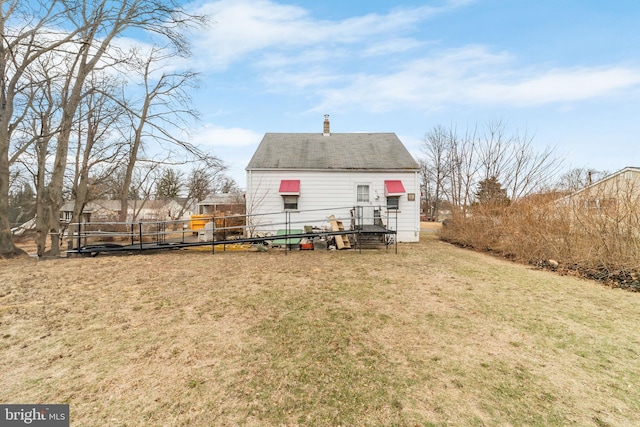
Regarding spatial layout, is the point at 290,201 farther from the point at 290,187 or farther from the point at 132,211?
the point at 132,211

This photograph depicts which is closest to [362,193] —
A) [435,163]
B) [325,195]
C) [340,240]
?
[325,195]

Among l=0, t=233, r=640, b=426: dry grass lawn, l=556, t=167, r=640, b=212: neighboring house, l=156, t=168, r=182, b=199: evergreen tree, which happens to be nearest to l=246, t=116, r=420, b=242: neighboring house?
l=556, t=167, r=640, b=212: neighboring house

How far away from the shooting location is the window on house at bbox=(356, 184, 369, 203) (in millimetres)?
12805

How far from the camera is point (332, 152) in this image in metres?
14.0

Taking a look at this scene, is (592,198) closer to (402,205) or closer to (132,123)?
(402,205)

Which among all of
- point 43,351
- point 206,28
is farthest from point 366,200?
point 43,351

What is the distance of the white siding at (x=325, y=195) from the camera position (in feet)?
Answer: 41.6

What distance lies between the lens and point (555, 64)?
11.5m

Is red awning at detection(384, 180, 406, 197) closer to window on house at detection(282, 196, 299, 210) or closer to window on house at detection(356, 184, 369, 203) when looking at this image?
window on house at detection(356, 184, 369, 203)

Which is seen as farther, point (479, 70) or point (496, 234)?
point (479, 70)

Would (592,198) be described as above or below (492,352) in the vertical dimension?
above

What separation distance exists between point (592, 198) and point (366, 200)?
24.6ft

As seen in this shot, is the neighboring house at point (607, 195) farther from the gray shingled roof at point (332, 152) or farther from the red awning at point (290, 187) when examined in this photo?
the red awning at point (290, 187)

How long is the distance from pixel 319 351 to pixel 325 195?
9943 mm
